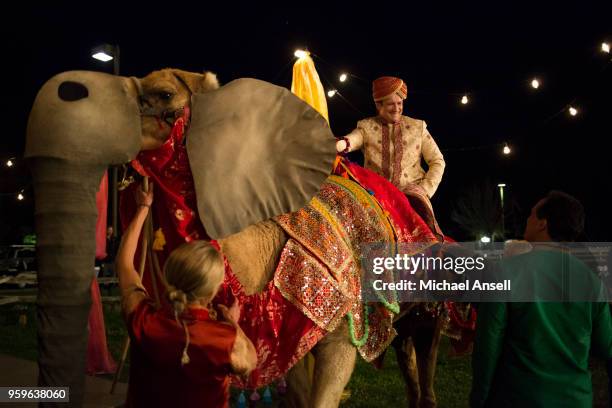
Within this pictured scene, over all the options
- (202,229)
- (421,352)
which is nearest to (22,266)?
(421,352)

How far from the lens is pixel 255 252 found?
10.6 ft

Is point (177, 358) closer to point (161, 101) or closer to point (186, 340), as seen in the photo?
point (186, 340)

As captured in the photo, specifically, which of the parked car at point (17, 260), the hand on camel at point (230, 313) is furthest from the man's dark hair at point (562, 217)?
the parked car at point (17, 260)

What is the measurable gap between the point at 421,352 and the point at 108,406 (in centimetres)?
263

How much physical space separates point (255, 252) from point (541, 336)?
4.36 feet

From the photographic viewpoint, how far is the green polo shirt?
2.81 m

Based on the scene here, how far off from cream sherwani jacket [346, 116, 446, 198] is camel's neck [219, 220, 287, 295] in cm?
158

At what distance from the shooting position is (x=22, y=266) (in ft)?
71.8

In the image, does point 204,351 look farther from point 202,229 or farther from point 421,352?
point 421,352

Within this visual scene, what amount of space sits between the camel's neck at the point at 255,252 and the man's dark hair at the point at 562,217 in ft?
4.09

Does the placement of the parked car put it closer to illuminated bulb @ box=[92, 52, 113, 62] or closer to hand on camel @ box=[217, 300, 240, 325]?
illuminated bulb @ box=[92, 52, 113, 62]

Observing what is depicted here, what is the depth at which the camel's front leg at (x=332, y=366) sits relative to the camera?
3.41m

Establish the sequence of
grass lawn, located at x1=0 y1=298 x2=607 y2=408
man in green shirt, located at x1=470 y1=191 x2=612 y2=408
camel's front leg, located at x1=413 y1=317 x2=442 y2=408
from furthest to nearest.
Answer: grass lawn, located at x1=0 y1=298 x2=607 y2=408 < camel's front leg, located at x1=413 y1=317 x2=442 y2=408 < man in green shirt, located at x1=470 y1=191 x2=612 y2=408

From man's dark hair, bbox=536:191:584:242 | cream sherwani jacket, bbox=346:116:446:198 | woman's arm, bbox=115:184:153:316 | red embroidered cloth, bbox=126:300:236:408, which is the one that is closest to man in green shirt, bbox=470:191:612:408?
man's dark hair, bbox=536:191:584:242
